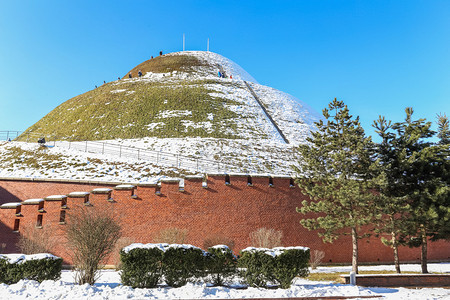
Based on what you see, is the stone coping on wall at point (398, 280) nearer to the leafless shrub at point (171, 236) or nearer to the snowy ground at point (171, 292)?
the snowy ground at point (171, 292)

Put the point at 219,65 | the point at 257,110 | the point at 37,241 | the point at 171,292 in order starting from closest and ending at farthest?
1. the point at 171,292
2. the point at 37,241
3. the point at 257,110
4. the point at 219,65

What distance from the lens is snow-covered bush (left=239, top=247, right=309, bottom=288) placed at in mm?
9539

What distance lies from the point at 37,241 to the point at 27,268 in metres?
4.40

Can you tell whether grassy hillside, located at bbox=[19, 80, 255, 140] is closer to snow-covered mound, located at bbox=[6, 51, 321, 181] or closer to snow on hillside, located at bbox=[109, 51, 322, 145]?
snow-covered mound, located at bbox=[6, 51, 321, 181]

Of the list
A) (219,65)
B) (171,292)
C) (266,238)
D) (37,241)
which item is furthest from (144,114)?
(219,65)

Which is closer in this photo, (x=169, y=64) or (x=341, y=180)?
(x=341, y=180)

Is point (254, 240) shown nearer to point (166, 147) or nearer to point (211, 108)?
point (166, 147)

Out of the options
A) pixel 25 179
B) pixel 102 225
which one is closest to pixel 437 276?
pixel 102 225

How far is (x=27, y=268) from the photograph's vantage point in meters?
9.09

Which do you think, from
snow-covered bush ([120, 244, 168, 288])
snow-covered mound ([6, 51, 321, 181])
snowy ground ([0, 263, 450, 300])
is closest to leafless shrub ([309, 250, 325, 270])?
snowy ground ([0, 263, 450, 300])

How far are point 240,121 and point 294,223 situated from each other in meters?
25.7

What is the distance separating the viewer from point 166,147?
31203 mm

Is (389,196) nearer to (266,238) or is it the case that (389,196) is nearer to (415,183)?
(415,183)

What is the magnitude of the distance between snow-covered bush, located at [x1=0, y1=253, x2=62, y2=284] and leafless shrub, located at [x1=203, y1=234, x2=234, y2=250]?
708 cm
